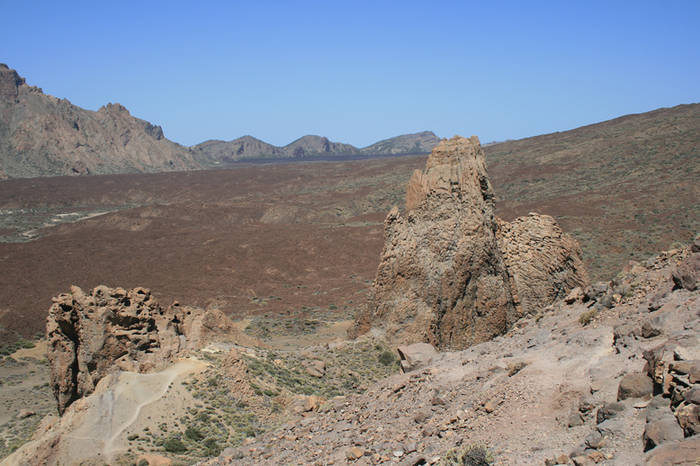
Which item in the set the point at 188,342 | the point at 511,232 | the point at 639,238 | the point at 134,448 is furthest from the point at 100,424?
the point at 639,238

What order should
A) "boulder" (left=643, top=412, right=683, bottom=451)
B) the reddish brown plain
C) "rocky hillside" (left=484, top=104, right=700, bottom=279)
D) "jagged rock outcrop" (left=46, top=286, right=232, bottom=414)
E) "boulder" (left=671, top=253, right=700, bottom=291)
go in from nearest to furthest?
"boulder" (left=643, top=412, right=683, bottom=451) → "boulder" (left=671, top=253, right=700, bottom=291) → "jagged rock outcrop" (left=46, top=286, right=232, bottom=414) → the reddish brown plain → "rocky hillside" (left=484, top=104, right=700, bottom=279)

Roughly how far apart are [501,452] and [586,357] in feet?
7.95

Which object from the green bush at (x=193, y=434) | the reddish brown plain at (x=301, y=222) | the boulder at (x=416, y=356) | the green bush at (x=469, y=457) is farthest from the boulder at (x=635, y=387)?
the reddish brown plain at (x=301, y=222)

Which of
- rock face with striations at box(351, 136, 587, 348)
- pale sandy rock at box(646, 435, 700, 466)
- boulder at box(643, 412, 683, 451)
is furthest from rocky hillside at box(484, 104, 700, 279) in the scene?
pale sandy rock at box(646, 435, 700, 466)

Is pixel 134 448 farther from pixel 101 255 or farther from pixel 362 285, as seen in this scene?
pixel 101 255

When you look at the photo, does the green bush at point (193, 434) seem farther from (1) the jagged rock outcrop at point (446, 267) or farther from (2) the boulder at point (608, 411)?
(2) the boulder at point (608, 411)

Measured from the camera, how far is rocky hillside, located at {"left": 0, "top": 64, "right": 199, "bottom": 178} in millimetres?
136250

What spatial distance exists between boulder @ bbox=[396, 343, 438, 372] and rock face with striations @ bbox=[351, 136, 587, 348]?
2663 millimetres

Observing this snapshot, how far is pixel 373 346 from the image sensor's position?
16641 mm

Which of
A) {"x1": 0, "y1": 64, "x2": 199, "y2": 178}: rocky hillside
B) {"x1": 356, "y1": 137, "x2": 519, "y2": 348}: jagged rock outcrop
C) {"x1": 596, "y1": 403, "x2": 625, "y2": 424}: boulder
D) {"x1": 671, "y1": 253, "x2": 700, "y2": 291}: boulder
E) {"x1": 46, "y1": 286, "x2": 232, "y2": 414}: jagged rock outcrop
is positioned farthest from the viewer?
{"x1": 0, "y1": 64, "x2": 199, "y2": 178}: rocky hillside

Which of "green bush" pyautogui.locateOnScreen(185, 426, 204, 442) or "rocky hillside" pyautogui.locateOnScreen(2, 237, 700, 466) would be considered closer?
"rocky hillside" pyautogui.locateOnScreen(2, 237, 700, 466)

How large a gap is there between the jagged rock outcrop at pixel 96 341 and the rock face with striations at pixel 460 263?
257 inches

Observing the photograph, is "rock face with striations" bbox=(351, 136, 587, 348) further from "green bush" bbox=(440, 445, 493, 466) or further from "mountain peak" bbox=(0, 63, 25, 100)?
"mountain peak" bbox=(0, 63, 25, 100)

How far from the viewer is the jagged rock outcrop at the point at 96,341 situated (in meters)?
13.4
